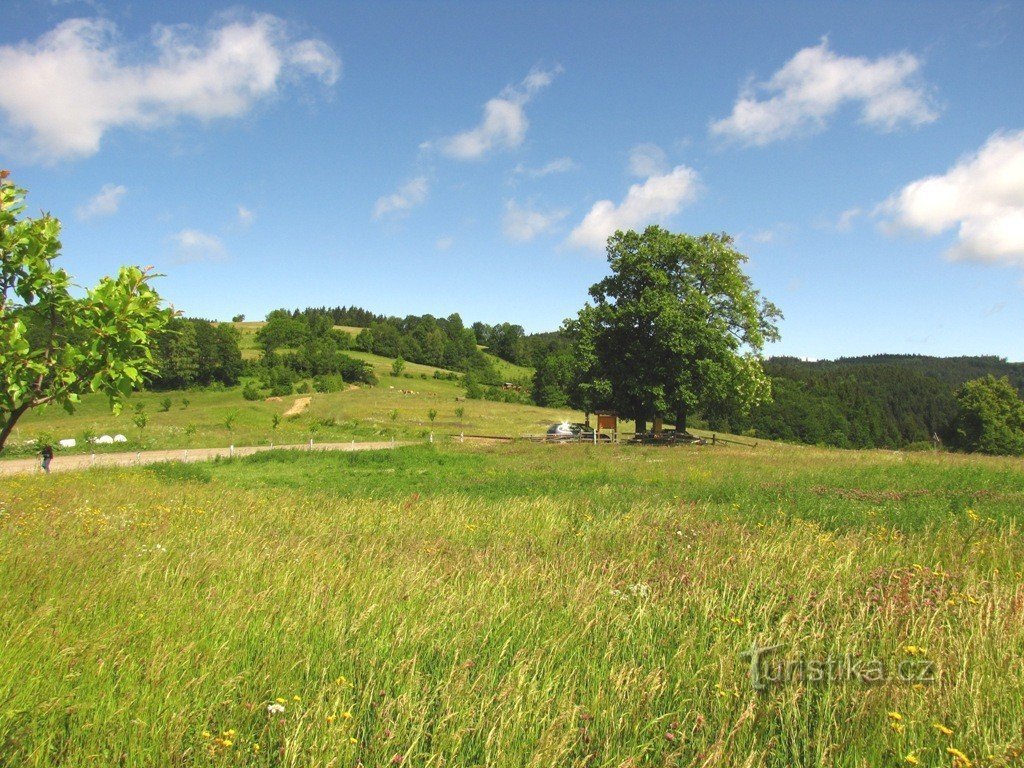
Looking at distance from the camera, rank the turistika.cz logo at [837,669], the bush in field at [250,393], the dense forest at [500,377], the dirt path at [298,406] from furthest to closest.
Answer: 1. the dense forest at [500,377]
2. the bush in field at [250,393]
3. the dirt path at [298,406]
4. the turistika.cz logo at [837,669]

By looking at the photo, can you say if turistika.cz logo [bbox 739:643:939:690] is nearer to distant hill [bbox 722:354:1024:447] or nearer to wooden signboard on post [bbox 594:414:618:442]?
wooden signboard on post [bbox 594:414:618:442]

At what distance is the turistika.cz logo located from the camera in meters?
3.82

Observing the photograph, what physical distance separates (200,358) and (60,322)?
349 feet

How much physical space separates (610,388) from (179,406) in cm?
6631

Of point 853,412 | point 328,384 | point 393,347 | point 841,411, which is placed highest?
point 393,347

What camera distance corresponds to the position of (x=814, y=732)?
11.4ft

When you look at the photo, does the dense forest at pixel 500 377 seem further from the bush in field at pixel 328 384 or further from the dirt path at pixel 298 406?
the dirt path at pixel 298 406

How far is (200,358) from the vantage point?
98.8 metres

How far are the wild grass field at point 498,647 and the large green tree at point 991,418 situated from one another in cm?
6862

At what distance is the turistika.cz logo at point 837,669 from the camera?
12.5 feet

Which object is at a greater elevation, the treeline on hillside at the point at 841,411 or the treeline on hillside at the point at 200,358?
the treeline on hillside at the point at 200,358

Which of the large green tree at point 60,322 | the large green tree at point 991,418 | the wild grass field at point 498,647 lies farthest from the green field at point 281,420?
the large green tree at point 991,418

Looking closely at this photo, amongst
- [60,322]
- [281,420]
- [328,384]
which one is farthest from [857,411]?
[60,322]

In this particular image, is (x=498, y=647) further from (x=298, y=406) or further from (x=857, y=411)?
(x=857, y=411)
